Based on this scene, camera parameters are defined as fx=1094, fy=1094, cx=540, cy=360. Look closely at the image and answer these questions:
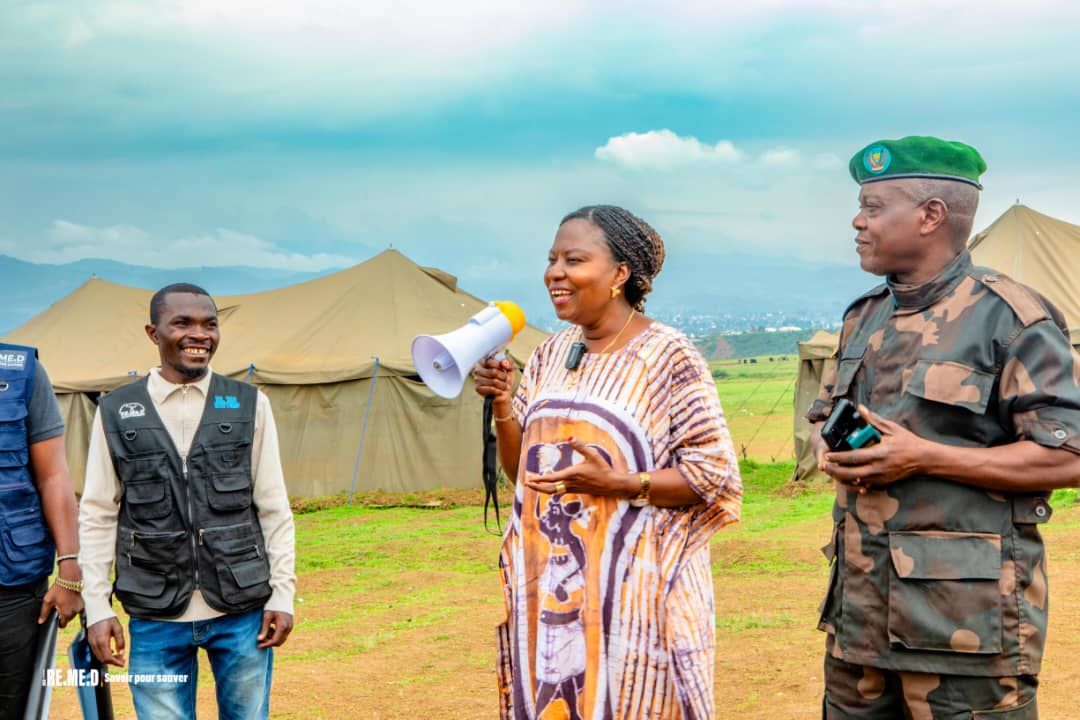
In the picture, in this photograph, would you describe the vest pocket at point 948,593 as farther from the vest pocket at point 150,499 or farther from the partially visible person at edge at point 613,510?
the vest pocket at point 150,499

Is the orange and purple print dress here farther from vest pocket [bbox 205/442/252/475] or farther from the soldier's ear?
vest pocket [bbox 205/442/252/475]

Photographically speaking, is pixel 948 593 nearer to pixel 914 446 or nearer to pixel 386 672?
pixel 914 446

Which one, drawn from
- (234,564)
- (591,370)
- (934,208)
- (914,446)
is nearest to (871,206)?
(934,208)

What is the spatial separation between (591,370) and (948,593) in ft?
3.86

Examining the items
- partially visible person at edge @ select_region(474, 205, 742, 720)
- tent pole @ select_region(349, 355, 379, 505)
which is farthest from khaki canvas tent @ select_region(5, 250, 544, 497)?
partially visible person at edge @ select_region(474, 205, 742, 720)

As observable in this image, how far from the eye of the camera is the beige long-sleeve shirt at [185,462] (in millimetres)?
3650

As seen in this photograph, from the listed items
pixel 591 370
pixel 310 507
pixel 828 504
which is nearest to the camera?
pixel 591 370

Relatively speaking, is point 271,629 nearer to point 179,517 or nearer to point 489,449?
point 179,517

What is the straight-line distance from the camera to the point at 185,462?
3.65m

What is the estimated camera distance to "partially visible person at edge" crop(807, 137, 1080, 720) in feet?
8.89

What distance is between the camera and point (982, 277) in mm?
2889

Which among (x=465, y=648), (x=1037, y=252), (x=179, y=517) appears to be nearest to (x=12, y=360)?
(x=179, y=517)

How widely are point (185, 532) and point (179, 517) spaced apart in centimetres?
5

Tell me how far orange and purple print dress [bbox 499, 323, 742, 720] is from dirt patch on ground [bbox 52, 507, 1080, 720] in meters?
2.81
